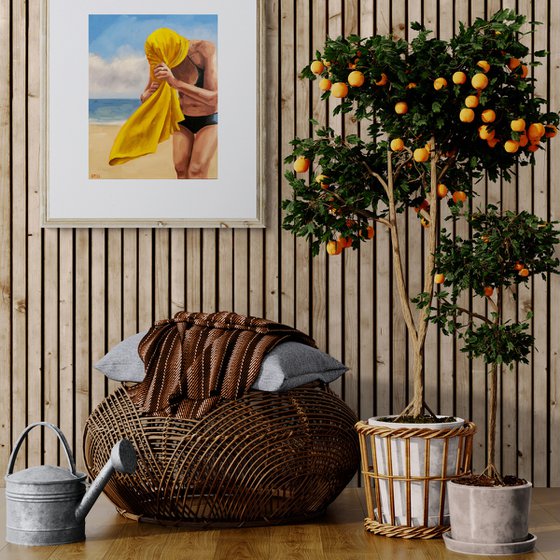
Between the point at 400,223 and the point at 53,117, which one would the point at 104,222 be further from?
the point at 400,223

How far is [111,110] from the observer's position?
4.24 m

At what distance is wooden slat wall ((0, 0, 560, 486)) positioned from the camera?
4195 mm

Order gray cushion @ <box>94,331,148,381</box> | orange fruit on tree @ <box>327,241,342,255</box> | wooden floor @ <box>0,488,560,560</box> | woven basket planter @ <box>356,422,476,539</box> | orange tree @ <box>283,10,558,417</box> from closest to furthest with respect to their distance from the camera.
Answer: wooden floor @ <box>0,488,560,560</box>
orange tree @ <box>283,10,558,417</box>
woven basket planter @ <box>356,422,476,539</box>
orange fruit on tree @ <box>327,241,342,255</box>
gray cushion @ <box>94,331,148,381</box>

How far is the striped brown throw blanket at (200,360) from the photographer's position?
3297 mm

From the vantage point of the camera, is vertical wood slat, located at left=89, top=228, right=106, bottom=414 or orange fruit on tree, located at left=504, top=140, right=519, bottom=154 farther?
vertical wood slat, located at left=89, top=228, right=106, bottom=414

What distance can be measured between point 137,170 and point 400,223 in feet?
4.11

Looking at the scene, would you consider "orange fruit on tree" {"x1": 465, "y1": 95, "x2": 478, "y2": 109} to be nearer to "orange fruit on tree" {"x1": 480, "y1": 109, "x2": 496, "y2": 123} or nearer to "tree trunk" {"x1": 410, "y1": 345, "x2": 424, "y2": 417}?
"orange fruit on tree" {"x1": 480, "y1": 109, "x2": 496, "y2": 123}

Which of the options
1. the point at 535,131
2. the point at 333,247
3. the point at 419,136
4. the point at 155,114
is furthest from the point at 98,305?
the point at 535,131

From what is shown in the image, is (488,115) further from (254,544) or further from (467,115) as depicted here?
(254,544)

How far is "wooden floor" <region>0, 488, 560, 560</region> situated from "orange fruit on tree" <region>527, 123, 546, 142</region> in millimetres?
1376

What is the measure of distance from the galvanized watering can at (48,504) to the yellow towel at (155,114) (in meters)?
1.61

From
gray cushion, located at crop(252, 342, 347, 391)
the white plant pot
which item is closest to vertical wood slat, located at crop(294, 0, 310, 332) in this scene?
gray cushion, located at crop(252, 342, 347, 391)

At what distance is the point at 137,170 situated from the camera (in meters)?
4.22

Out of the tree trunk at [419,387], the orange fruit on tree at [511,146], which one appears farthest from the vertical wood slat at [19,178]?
the orange fruit on tree at [511,146]
